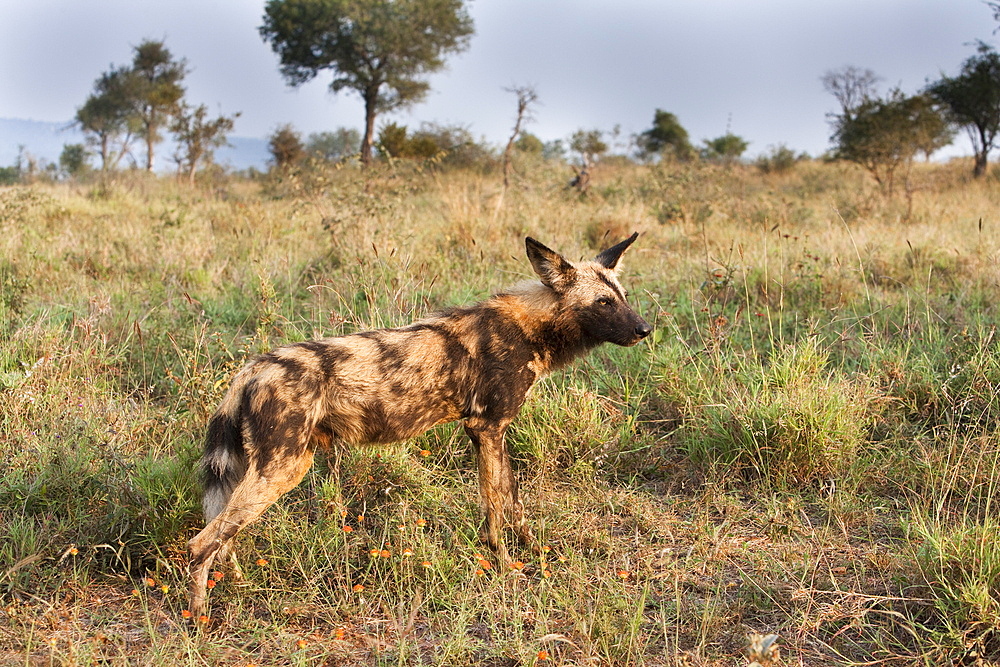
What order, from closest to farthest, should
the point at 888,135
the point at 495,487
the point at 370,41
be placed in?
the point at 495,487
the point at 888,135
the point at 370,41

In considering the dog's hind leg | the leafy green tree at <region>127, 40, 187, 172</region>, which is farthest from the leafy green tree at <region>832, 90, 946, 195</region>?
the leafy green tree at <region>127, 40, 187, 172</region>

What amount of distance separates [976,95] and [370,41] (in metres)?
19.1

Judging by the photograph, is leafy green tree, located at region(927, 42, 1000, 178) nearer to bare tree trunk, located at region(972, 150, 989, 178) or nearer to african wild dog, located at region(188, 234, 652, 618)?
bare tree trunk, located at region(972, 150, 989, 178)

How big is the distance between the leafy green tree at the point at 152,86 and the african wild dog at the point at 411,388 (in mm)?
24896

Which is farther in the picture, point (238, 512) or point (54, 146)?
point (54, 146)

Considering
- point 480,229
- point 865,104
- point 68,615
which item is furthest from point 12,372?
point 865,104

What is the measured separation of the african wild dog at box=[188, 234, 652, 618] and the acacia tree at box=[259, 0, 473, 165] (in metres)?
22.2

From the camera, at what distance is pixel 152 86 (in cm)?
2816

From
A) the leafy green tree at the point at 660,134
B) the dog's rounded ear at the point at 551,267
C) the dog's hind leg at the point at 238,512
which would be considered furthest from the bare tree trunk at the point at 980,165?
the dog's hind leg at the point at 238,512

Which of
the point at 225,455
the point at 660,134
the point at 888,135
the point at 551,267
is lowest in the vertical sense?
→ the point at 225,455

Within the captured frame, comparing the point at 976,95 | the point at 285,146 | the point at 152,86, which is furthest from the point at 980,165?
the point at 152,86

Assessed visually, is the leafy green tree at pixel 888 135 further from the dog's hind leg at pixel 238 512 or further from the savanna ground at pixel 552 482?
the dog's hind leg at pixel 238 512

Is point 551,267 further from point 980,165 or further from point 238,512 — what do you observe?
point 980,165

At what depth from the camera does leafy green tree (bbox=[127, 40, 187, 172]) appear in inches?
1002
